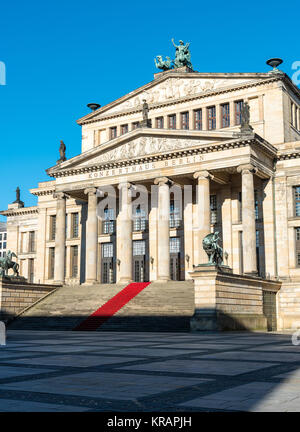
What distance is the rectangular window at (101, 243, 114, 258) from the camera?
55494 millimetres

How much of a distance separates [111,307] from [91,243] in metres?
10.8

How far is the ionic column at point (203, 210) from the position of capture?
43.2 meters

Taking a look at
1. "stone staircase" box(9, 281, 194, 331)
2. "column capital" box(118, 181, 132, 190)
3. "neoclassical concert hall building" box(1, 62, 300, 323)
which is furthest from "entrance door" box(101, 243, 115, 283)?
"column capital" box(118, 181, 132, 190)

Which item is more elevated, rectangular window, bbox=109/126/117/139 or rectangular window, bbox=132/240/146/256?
rectangular window, bbox=109/126/117/139

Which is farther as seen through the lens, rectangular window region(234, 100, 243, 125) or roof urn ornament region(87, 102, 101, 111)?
roof urn ornament region(87, 102, 101, 111)

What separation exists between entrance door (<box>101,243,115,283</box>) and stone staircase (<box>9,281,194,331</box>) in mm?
7872

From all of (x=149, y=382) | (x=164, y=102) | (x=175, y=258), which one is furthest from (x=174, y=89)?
(x=149, y=382)

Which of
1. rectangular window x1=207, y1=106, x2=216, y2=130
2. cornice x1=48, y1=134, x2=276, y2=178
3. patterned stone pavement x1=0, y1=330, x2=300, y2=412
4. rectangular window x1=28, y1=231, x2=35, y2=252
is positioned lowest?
patterned stone pavement x1=0, y1=330, x2=300, y2=412

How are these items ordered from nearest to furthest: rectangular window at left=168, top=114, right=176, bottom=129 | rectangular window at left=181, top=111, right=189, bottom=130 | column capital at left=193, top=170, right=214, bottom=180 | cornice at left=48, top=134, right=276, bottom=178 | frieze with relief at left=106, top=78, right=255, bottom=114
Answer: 1. cornice at left=48, top=134, right=276, bottom=178
2. column capital at left=193, top=170, right=214, bottom=180
3. frieze with relief at left=106, top=78, right=255, bottom=114
4. rectangular window at left=181, top=111, right=189, bottom=130
5. rectangular window at left=168, top=114, right=176, bottom=129

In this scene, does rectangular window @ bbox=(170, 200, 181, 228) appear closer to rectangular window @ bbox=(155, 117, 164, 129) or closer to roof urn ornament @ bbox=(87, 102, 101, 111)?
rectangular window @ bbox=(155, 117, 164, 129)

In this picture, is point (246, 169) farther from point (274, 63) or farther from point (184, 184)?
point (274, 63)

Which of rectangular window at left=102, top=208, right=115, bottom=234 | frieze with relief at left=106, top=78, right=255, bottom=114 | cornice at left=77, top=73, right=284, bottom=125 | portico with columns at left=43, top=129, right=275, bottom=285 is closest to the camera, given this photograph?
portico with columns at left=43, top=129, right=275, bottom=285

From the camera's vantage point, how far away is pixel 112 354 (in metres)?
17.1
